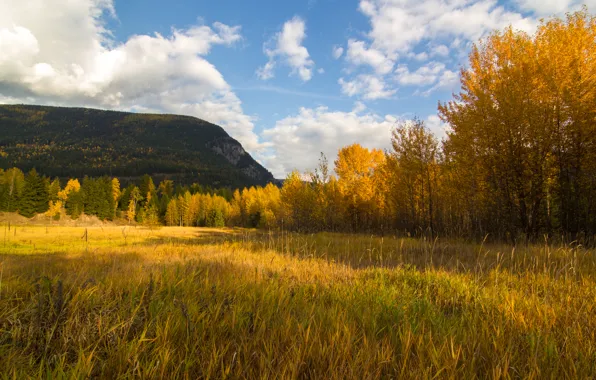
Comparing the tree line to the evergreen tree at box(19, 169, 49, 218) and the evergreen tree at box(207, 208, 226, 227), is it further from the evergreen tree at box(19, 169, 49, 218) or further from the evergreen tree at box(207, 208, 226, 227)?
the evergreen tree at box(19, 169, 49, 218)

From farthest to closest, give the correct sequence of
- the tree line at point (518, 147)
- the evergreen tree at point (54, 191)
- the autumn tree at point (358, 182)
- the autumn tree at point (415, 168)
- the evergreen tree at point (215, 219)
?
the evergreen tree at point (215, 219)
the evergreen tree at point (54, 191)
the autumn tree at point (358, 182)
the autumn tree at point (415, 168)
the tree line at point (518, 147)

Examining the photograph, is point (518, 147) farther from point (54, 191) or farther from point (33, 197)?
point (54, 191)

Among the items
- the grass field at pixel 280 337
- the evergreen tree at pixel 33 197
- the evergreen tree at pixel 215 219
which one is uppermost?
the evergreen tree at pixel 33 197

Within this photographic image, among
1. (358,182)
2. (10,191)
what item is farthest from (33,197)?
(358,182)

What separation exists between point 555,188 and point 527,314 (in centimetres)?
1255

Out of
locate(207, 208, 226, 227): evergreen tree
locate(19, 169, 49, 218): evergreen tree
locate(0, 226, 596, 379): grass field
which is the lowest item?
locate(207, 208, 226, 227): evergreen tree

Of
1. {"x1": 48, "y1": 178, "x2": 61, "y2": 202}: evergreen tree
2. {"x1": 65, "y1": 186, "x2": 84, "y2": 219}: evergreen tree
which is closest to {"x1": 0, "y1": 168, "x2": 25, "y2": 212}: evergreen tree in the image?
{"x1": 48, "y1": 178, "x2": 61, "y2": 202}: evergreen tree

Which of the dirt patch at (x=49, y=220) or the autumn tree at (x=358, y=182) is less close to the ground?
the autumn tree at (x=358, y=182)

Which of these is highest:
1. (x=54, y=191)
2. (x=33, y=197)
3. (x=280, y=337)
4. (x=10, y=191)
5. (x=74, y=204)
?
(x=54, y=191)

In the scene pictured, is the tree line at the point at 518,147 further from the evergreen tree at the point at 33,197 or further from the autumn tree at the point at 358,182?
the evergreen tree at the point at 33,197

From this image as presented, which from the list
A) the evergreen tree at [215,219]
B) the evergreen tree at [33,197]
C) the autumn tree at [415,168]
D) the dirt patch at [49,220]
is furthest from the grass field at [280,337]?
the evergreen tree at [33,197]

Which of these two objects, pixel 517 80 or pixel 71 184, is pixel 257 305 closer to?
pixel 517 80

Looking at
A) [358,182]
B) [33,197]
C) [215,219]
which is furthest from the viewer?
[215,219]

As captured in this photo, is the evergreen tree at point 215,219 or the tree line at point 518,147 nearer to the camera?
the tree line at point 518,147
